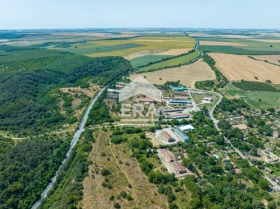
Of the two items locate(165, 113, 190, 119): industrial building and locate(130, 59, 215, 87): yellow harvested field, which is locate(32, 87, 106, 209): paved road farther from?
locate(130, 59, 215, 87): yellow harvested field

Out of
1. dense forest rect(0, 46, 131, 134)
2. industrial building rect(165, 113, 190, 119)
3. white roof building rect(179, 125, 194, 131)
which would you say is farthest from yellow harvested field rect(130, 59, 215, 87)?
white roof building rect(179, 125, 194, 131)

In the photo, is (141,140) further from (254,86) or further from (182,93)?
(254,86)

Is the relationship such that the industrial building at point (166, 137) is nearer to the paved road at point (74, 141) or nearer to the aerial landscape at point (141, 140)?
the aerial landscape at point (141, 140)

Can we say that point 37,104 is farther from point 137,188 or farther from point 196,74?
point 196,74

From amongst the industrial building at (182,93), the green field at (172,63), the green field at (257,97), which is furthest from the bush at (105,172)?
the green field at (172,63)

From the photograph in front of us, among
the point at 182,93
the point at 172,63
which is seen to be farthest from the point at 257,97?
the point at 172,63
